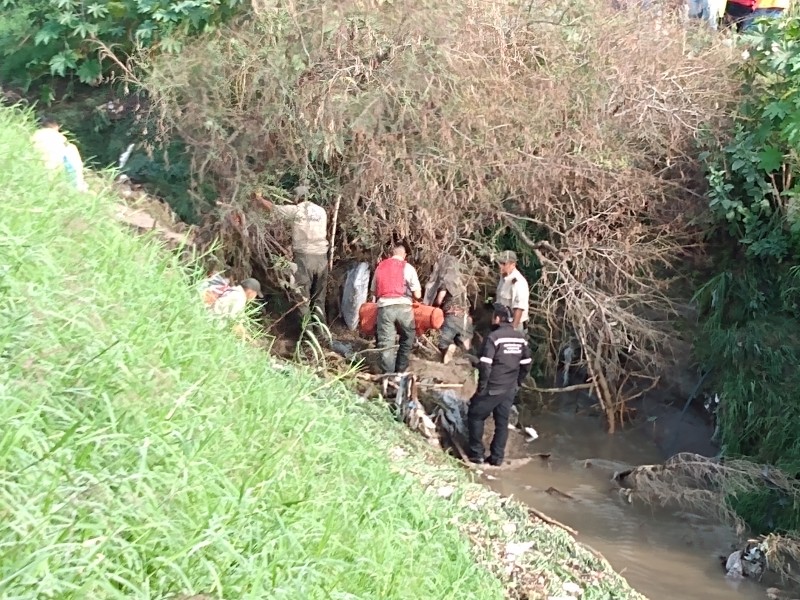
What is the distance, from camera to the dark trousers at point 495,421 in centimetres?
841

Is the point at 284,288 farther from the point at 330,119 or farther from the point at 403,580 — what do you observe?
the point at 403,580

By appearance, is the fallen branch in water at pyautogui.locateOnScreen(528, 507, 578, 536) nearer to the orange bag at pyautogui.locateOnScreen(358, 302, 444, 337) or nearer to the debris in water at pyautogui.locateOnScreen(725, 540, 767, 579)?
the debris in water at pyautogui.locateOnScreen(725, 540, 767, 579)

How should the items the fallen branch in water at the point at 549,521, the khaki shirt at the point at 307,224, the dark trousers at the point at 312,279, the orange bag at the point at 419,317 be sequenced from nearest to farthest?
the fallen branch in water at the point at 549,521
the khaki shirt at the point at 307,224
the dark trousers at the point at 312,279
the orange bag at the point at 419,317

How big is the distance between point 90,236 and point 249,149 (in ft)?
13.4

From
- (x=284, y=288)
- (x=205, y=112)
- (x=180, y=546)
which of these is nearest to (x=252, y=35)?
(x=205, y=112)

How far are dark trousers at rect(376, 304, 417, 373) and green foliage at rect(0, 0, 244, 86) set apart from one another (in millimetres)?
3668

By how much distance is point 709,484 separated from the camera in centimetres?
784

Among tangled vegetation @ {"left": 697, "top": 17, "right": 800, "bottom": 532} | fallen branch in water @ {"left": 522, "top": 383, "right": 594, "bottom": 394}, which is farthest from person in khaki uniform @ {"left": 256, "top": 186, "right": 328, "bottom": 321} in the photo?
tangled vegetation @ {"left": 697, "top": 17, "right": 800, "bottom": 532}

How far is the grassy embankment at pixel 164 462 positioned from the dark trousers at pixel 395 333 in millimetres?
3348

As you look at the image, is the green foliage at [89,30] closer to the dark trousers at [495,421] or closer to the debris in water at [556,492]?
the dark trousers at [495,421]

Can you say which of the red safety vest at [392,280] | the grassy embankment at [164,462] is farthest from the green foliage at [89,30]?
the grassy embankment at [164,462]

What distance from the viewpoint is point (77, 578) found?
2.27 m

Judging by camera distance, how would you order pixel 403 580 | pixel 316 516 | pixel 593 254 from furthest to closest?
pixel 593 254 → pixel 403 580 → pixel 316 516

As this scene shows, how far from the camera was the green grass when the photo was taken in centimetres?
245
